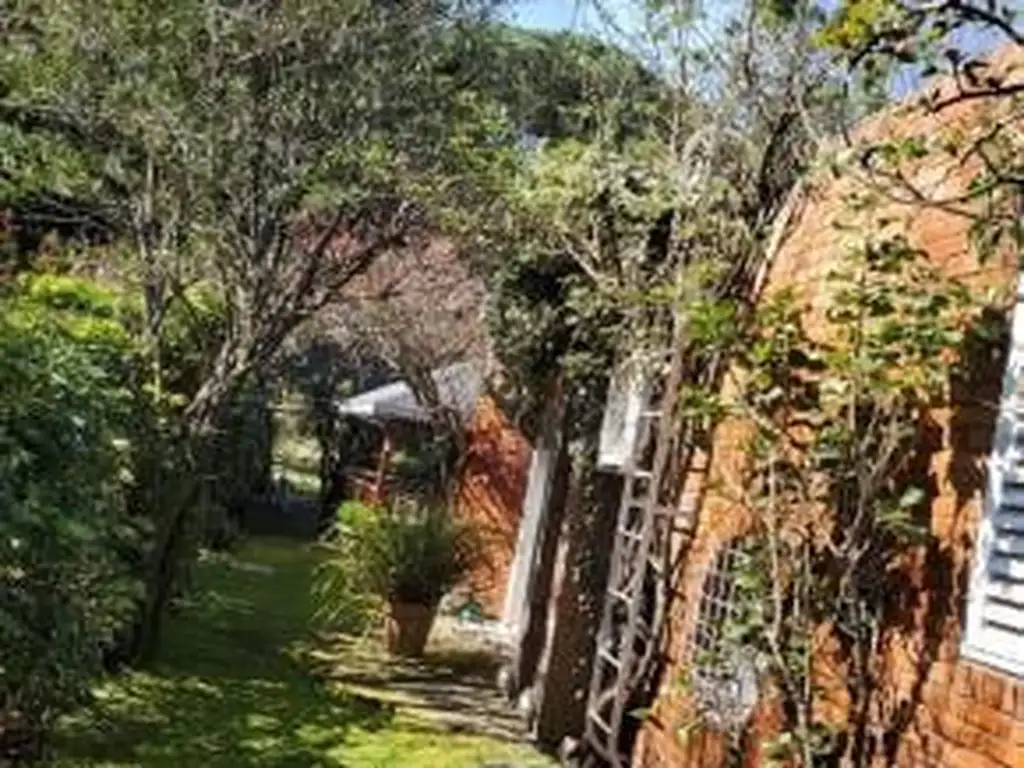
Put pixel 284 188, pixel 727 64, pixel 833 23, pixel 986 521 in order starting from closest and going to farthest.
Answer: pixel 833 23
pixel 986 521
pixel 727 64
pixel 284 188

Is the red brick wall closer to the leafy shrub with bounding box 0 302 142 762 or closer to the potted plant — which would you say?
the potted plant

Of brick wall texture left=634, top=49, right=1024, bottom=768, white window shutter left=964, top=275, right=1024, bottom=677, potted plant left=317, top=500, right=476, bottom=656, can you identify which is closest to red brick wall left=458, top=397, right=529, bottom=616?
potted plant left=317, top=500, right=476, bottom=656

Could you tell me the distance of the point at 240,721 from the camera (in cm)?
1126

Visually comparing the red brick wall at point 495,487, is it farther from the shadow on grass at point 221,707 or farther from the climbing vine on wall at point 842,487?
the climbing vine on wall at point 842,487

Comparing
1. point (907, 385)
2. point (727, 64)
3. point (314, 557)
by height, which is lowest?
point (314, 557)

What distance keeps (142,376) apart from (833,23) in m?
9.49

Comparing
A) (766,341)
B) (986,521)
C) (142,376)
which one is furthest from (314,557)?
(986,521)

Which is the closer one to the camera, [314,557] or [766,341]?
[766,341]

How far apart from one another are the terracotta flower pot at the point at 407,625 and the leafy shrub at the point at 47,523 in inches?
279

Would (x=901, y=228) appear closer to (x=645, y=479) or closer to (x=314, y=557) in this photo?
(x=645, y=479)

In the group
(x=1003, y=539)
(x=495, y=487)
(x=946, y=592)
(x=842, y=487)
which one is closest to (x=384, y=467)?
(x=495, y=487)

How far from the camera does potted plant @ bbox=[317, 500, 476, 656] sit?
49.3ft

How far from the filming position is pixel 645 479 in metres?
9.70

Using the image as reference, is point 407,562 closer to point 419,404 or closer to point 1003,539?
point 1003,539
